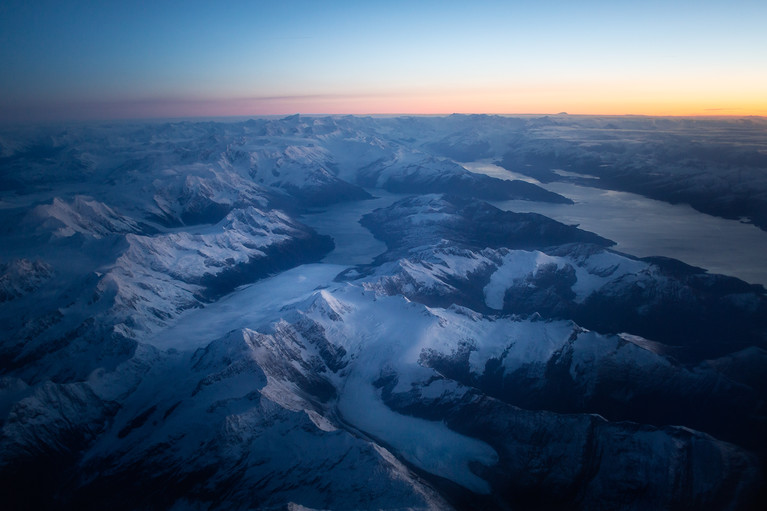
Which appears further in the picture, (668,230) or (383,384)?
(668,230)

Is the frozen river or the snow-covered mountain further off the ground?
the frozen river

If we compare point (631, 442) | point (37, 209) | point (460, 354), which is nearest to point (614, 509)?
point (631, 442)

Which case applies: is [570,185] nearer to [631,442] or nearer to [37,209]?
[631,442]

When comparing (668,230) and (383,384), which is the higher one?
(668,230)

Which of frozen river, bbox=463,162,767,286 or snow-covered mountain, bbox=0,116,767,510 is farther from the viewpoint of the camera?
frozen river, bbox=463,162,767,286
